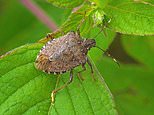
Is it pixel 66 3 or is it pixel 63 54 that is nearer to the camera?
pixel 66 3

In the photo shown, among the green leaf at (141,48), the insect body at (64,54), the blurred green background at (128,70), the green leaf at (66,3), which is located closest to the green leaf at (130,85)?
the blurred green background at (128,70)

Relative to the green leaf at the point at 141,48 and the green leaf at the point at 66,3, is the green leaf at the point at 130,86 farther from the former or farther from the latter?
the green leaf at the point at 66,3

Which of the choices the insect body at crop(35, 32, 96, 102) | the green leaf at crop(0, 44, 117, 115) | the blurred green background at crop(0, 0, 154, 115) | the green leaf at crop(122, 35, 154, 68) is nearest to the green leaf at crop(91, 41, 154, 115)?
the blurred green background at crop(0, 0, 154, 115)

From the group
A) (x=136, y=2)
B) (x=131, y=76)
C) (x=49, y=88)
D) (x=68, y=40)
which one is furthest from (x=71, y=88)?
(x=131, y=76)

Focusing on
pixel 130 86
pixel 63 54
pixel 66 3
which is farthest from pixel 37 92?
pixel 130 86

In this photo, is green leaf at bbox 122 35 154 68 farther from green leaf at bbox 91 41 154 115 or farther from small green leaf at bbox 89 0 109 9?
small green leaf at bbox 89 0 109 9

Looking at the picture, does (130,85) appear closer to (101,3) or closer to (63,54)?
(63,54)

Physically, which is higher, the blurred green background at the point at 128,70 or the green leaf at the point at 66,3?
the green leaf at the point at 66,3
